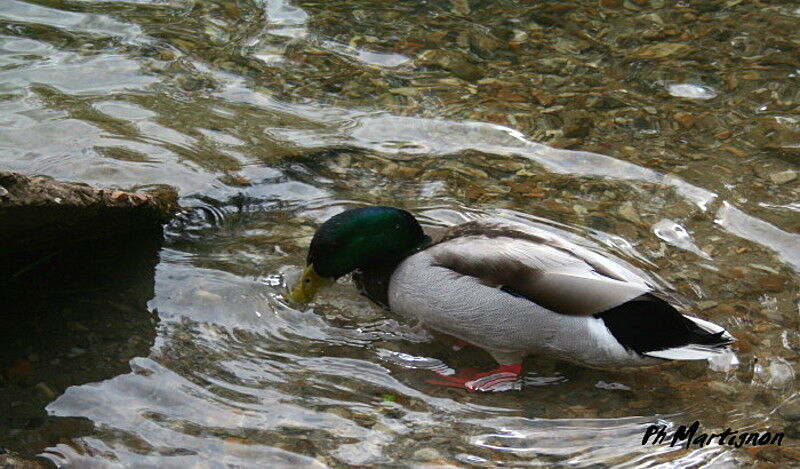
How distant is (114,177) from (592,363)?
2.89 meters

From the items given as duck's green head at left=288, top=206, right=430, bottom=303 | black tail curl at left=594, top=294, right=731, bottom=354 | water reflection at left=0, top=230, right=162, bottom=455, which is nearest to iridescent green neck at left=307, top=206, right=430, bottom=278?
duck's green head at left=288, top=206, right=430, bottom=303

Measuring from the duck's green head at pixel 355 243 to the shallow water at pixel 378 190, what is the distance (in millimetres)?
216

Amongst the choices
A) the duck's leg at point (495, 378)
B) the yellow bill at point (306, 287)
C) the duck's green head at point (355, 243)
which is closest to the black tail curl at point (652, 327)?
the duck's leg at point (495, 378)

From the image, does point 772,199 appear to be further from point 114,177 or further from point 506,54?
point 114,177

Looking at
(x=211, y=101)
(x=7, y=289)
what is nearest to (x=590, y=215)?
(x=211, y=101)

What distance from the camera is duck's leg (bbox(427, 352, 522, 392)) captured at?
173 inches

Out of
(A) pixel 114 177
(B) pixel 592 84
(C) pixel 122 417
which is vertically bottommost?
(C) pixel 122 417

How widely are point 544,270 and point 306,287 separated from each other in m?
1.20

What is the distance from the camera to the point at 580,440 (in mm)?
3930

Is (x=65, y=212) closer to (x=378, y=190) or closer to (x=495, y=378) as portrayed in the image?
(x=378, y=190)

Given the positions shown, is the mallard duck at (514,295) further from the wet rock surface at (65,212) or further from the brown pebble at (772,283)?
the wet rock surface at (65,212)

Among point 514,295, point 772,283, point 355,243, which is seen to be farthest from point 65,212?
point 772,283

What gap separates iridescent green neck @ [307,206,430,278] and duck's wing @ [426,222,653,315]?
32 centimetres

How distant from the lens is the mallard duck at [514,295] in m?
4.27
